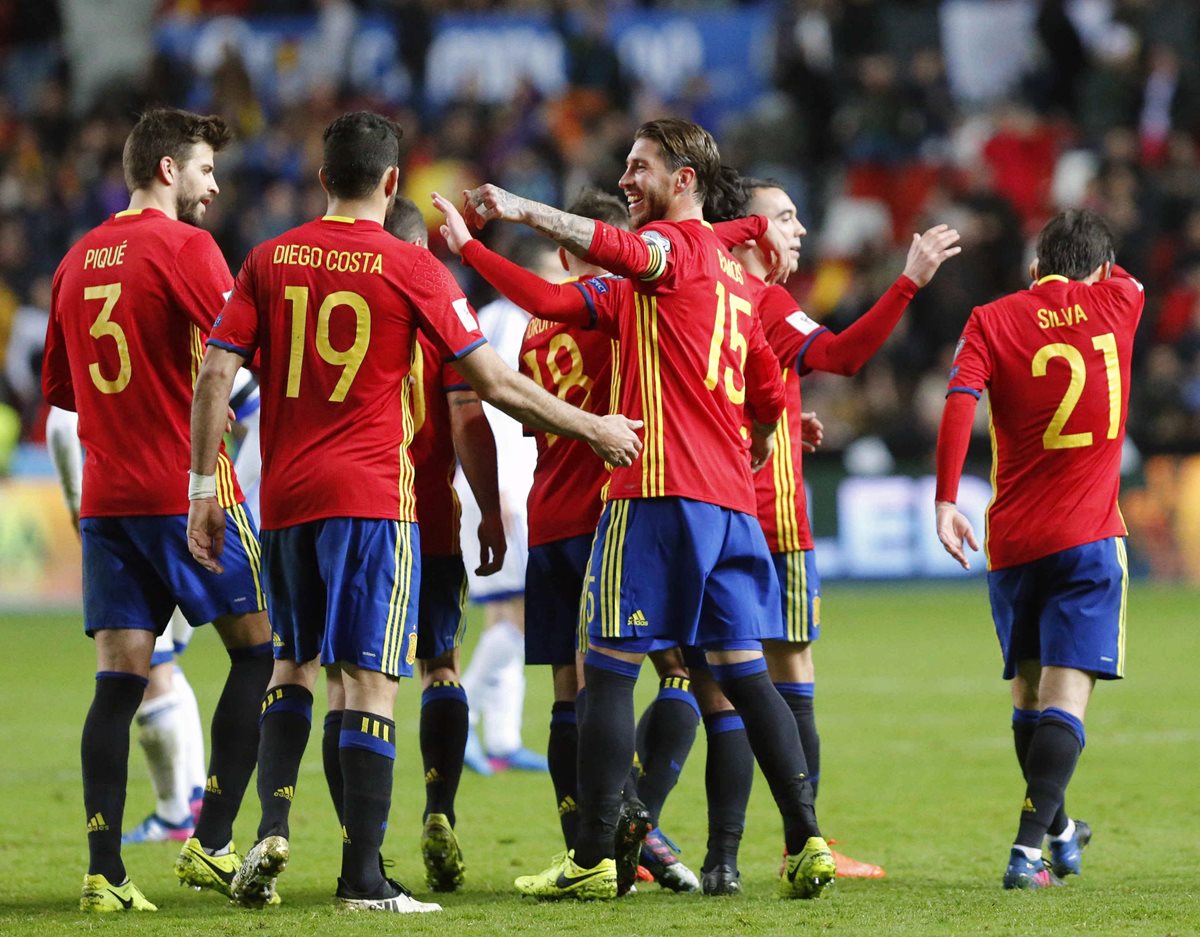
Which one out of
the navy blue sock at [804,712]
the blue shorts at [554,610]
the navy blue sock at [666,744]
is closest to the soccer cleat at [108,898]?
the blue shorts at [554,610]

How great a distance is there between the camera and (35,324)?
19.4 metres

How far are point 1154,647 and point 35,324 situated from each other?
12034 millimetres

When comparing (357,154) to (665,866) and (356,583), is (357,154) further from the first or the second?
(665,866)

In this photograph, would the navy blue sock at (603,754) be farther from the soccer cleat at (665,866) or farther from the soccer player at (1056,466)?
the soccer player at (1056,466)

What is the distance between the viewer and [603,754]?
211 inches

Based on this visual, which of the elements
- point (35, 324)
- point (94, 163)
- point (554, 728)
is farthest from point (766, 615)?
point (94, 163)

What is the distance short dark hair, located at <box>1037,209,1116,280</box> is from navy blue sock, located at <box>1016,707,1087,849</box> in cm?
149

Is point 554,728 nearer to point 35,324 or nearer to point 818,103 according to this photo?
point 35,324

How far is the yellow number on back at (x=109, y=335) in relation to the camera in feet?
18.5

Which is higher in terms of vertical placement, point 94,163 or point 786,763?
point 94,163

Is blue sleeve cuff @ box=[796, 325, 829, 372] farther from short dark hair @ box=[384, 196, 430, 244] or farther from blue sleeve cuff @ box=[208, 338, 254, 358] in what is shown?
blue sleeve cuff @ box=[208, 338, 254, 358]

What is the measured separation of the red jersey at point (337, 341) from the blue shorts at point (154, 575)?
1.22 ft

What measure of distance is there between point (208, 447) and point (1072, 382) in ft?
9.18

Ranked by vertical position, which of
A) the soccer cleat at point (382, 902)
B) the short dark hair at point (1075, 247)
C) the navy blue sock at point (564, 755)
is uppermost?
the short dark hair at point (1075, 247)
